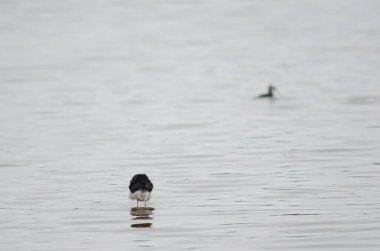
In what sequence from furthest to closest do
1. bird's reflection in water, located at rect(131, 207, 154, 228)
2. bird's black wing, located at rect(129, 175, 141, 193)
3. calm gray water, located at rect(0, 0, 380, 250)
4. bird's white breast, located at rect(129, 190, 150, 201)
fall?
bird's black wing, located at rect(129, 175, 141, 193)
bird's white breast, located at rect(129, 190, 150, 201)
bird's reflection in water, located at rect(131, 207, 154, 228)
calm gray water, located at rect(0, 0, 380, 250)

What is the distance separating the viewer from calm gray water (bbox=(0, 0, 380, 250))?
17922 mm

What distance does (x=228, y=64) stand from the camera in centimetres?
5381

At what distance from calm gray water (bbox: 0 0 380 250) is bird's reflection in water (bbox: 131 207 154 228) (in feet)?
0.52

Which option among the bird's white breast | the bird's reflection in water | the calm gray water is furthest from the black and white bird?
the calm gray water

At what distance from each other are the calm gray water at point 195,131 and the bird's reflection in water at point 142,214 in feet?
0.52

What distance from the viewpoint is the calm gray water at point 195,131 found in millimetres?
17922

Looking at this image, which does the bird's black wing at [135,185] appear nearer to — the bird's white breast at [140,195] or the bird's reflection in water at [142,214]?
the bird's white breast at [140,195]

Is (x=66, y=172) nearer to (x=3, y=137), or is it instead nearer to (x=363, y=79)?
(x=3, y=137)

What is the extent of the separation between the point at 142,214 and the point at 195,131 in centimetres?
1409

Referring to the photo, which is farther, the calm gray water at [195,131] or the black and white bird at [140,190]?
the black and white bird at [140,190]

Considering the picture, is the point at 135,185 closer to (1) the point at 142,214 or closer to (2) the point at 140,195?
(2) the point at 140,195

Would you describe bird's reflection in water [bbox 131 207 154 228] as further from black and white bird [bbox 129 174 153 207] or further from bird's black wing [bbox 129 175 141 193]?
bird's black wing [bbox 129 175 141 193]

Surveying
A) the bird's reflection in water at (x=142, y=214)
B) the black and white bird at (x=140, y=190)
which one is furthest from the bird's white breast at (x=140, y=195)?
the bird's reflection in water at (x=142, y=214)

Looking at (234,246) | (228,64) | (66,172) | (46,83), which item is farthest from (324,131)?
(228,64)
